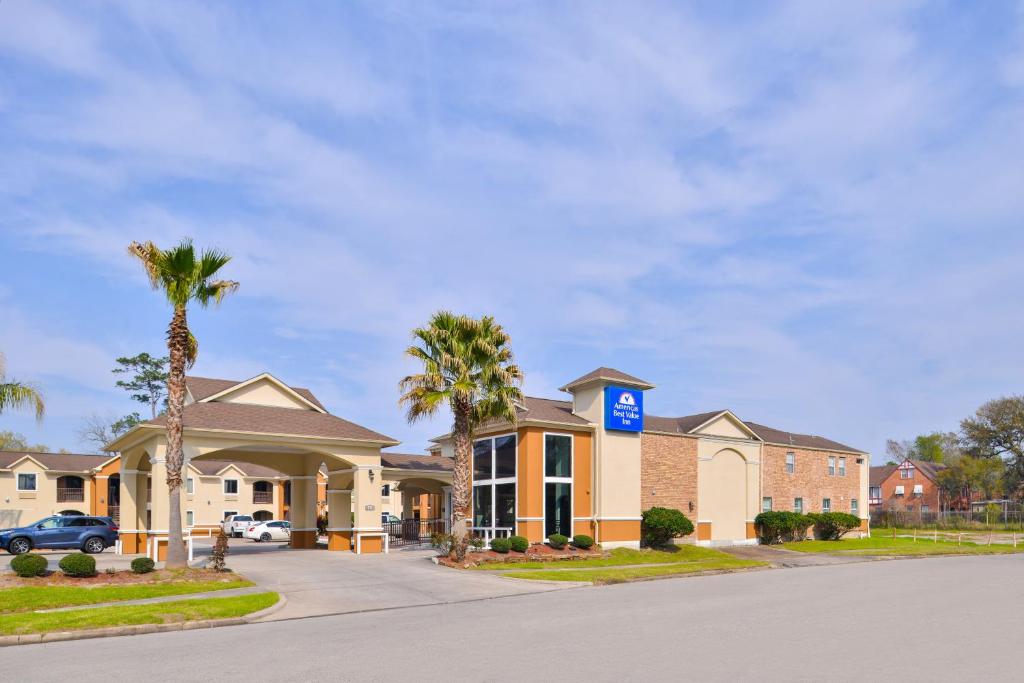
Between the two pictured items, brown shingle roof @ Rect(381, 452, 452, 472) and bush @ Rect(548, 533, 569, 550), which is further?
brown shingle roof @ Rect(381, 452, 452, 472)

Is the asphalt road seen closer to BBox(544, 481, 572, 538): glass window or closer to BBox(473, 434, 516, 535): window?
BBox(544, 481, 572, 538): glass window

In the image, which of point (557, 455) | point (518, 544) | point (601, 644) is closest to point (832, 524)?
point (557, 455)

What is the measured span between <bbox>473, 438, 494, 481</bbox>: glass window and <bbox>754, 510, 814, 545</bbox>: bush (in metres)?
14.9

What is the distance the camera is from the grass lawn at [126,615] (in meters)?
14.6

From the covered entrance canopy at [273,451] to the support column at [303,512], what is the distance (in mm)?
44

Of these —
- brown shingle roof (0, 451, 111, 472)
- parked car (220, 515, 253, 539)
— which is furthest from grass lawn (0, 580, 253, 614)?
brown shingle roof (0, 451, 111, 472)

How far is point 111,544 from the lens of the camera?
1399 inches

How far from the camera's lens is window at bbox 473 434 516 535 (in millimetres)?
33062

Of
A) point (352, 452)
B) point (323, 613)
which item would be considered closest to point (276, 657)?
point (323, 613)

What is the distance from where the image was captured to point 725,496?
4012cm

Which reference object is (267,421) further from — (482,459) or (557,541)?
(557,541)

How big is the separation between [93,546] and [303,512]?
332 inches

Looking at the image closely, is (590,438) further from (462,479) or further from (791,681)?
(791,681)

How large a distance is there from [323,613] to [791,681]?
34.2ft
